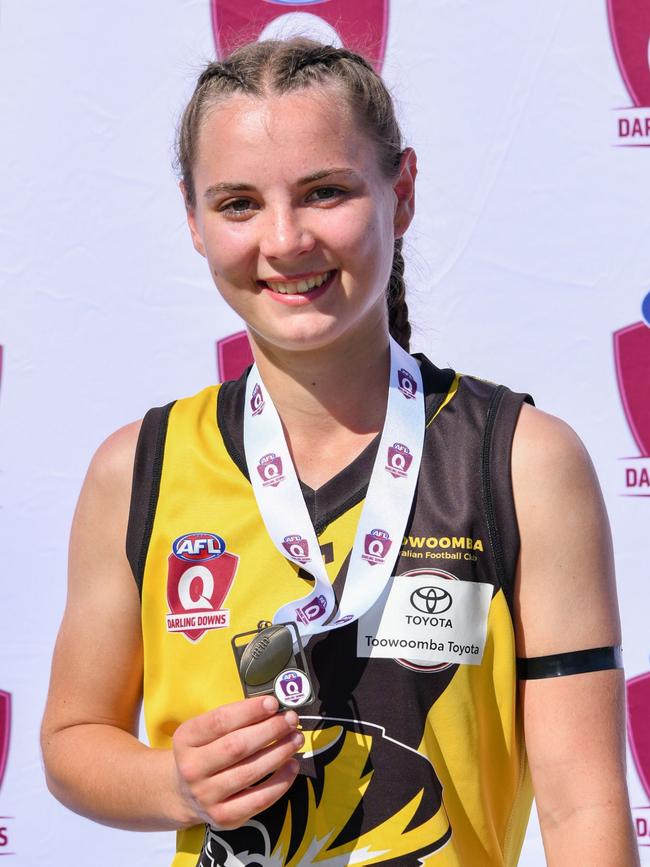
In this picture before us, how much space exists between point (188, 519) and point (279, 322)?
282mm

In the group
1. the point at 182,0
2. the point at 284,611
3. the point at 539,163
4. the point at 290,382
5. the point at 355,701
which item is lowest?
the point at 355,701

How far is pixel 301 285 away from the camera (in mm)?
1296

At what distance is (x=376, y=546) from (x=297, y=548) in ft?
0.32

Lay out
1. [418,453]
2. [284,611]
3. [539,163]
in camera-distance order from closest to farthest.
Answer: [284,611]
[418,453]
[539,163]

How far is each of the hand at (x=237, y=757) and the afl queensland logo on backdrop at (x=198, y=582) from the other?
18cm

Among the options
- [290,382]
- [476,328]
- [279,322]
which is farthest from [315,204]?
[476,328]

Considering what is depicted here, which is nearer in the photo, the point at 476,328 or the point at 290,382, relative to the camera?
the point at 290,382

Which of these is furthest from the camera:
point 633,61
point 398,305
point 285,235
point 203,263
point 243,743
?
point 203,263

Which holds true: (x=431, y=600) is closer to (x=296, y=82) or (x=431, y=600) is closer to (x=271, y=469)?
(x=271, y=469)

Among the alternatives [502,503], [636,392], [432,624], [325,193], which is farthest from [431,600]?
[636,392]

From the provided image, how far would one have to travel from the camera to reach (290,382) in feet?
4.73

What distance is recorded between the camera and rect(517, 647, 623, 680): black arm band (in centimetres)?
126

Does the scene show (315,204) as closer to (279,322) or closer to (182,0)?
(279,322)

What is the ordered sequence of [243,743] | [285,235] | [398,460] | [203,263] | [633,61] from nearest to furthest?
1. [243,743]
2. [285,235]
3. [398,460]
4. [633,61]
5. [203,263]
